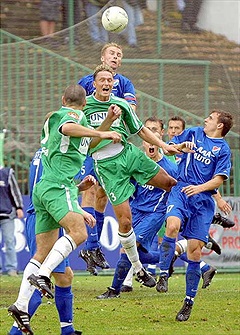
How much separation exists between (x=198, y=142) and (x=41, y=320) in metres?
2.72

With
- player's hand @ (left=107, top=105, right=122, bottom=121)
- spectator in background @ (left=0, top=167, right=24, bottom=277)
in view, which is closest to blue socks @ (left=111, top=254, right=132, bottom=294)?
player's hand @ (left=107, top=105, right=122, bottom=121)

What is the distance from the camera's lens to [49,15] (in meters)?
20.6

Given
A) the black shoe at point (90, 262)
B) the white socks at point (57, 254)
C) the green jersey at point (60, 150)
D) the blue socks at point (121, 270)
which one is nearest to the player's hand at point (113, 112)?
the green jersey at point (60, 150)

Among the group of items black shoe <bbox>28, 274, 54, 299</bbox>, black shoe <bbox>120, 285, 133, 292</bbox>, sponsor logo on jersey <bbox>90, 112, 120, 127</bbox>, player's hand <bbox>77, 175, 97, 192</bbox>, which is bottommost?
black shoe <bbox>120, 285, 133, 292</bbox>

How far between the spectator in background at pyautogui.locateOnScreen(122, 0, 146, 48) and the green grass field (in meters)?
5.70

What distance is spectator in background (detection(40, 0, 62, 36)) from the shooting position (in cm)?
2026

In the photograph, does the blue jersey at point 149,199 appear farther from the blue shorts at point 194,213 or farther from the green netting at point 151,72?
the green netting at point 151,72

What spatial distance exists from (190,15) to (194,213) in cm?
803

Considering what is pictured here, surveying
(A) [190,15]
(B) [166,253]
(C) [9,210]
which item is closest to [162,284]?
(B) [166,253]

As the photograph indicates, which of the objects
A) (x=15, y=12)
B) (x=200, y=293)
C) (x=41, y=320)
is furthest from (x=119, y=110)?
(x=15, y=12)

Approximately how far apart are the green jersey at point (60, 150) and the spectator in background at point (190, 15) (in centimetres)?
935

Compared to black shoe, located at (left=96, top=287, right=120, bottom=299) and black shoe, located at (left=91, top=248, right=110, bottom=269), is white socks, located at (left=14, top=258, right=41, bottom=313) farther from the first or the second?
black shoe, located at (left=96, top=287, right=120, bottom=299)

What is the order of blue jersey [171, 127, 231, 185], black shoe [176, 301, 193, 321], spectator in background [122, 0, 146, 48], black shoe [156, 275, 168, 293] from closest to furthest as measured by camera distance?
black shoe [176, 301, 193, 321] → blue jersey [171, 127, 231, 185] → black shoe [156, 275, 168, 293] → spectator in background [122, 0, 146, 48]

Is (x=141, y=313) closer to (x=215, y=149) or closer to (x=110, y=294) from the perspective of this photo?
(x=110, y=294)
